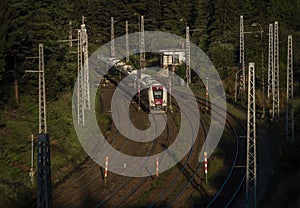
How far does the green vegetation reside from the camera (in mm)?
19547

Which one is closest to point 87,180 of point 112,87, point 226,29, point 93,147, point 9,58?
point 93,147

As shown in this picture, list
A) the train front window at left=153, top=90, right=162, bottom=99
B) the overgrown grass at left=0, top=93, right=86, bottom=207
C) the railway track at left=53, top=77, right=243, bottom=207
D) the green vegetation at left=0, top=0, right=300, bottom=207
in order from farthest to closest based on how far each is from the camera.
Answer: the train front window at left=153, top=90, right=162, bottom=99, the green vegetation at left=0, top=0, right=300, bottom=207, the overgrown grass at left=0, top=93, right=86, bottom=207, the railway track at left=53, top=77, right=243, bottom=207

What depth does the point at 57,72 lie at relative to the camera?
99.6 ft

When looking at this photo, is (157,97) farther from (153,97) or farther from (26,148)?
(26,148)

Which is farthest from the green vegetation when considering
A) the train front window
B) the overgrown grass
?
the train front window

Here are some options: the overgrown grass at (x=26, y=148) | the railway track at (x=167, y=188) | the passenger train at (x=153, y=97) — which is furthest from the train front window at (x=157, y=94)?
the railway track at (x=167, y=188)

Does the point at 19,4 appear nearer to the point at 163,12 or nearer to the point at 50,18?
the point at 50,18

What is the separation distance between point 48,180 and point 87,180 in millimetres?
8320

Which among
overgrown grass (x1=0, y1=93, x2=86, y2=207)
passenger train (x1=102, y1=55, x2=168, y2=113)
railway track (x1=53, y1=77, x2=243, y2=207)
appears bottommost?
railway track (x1=53, y1=77, x2=243, y2=207)

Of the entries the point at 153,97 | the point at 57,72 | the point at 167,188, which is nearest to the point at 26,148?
the point at 167,188

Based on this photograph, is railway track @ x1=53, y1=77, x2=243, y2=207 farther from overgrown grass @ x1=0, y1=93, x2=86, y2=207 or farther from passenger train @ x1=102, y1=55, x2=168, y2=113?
passenger train @ x1=102, y1=55, x2=168, y2=113

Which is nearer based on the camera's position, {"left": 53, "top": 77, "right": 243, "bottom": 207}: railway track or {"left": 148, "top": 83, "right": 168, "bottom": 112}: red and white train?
{"left": 53, "top": 77, "right": 243, "bottom": 207}: railway track

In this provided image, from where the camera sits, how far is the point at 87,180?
20531 millimetres

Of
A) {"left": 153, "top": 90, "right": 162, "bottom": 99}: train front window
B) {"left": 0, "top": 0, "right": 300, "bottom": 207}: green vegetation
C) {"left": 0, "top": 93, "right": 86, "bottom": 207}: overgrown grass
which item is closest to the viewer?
{"left": 0, "top": 93, "right": 86, "bottom": 207}: overgrown grass
